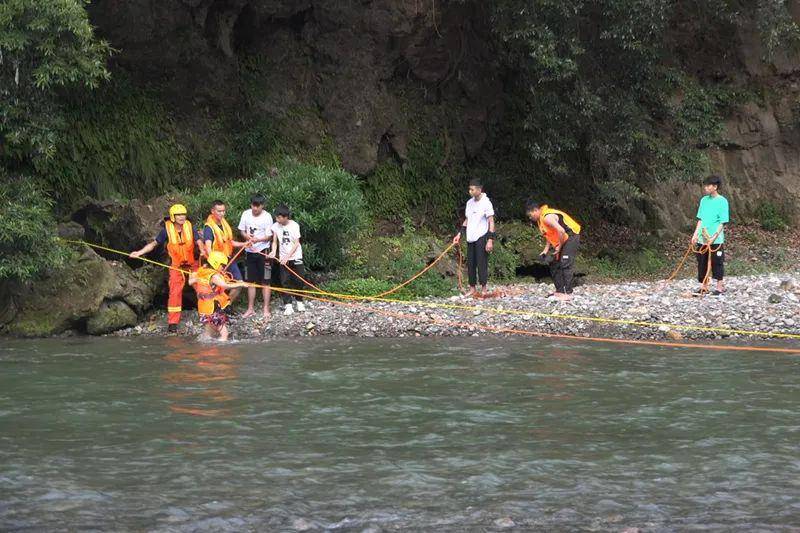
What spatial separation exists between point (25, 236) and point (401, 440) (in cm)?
737

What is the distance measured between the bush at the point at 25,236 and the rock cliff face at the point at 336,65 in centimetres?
438

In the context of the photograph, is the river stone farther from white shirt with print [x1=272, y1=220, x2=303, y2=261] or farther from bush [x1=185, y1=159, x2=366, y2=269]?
white shirt with print [x1=272, y1=220, x2=303, y2=261]

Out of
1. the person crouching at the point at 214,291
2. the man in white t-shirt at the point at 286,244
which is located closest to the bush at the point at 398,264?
the man in white t-shirt at the point at 286,244

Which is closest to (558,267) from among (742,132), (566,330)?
(566,330)

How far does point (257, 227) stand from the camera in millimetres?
13781

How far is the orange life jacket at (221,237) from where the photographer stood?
1309 centimetres

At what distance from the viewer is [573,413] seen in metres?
8.48

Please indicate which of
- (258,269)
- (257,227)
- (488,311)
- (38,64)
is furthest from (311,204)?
(38,64)

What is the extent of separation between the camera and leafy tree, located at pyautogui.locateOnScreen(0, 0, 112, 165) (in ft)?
41.8

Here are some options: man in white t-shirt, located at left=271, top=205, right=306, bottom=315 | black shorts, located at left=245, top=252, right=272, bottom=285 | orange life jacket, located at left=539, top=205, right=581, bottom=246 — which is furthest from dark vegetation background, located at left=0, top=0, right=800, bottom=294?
orange life jacket, located at left=539, top=205, right=581, bottom=246

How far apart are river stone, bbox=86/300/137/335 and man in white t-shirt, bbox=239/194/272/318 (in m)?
1.66

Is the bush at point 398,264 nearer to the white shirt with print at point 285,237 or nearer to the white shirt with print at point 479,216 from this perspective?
the white shirt with print at point 479,216

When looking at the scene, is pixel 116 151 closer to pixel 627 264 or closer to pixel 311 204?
pixel 311 204

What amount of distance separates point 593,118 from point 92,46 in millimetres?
9354
